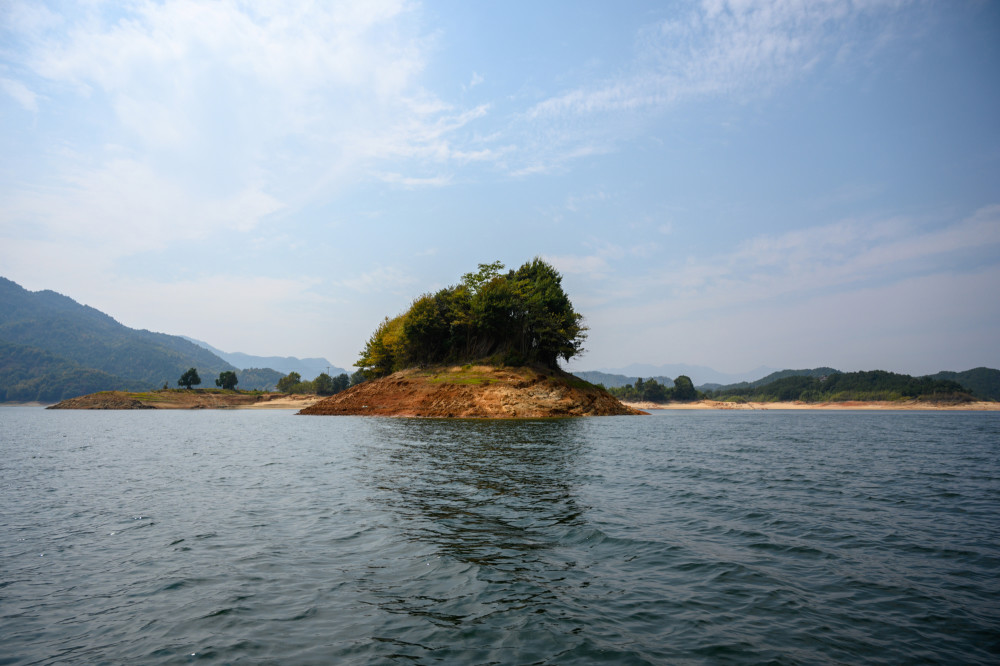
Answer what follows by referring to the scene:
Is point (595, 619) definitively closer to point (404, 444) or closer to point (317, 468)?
point (317, 468)

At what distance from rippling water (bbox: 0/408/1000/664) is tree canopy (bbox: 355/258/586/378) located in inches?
2310

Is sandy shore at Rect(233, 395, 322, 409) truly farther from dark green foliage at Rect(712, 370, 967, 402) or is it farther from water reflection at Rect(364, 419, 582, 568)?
dark green foliage at Rect(712, 370, 967, 402)

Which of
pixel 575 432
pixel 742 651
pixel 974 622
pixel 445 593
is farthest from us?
pixel 575 432

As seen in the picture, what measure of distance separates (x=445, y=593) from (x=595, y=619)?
271cm

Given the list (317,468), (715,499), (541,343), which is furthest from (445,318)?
(715,499)

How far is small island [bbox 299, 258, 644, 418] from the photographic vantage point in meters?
69.6

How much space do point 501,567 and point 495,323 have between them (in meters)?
71.8

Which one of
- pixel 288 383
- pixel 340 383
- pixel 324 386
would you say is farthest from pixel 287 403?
pixel 288 383

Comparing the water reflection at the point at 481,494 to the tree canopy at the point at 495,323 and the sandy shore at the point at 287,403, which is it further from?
the sandy shore at the point at 287,403

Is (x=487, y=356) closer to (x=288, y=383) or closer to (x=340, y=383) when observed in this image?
(x=340, y=383)

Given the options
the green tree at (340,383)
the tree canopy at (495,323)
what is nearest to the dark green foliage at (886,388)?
the tree canopy at (495,323)

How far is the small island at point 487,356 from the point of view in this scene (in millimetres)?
69625

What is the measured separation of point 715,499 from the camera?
54.8 feet

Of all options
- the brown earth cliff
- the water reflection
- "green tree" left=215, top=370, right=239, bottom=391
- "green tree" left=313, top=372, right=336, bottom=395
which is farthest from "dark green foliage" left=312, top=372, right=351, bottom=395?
the water reflection
